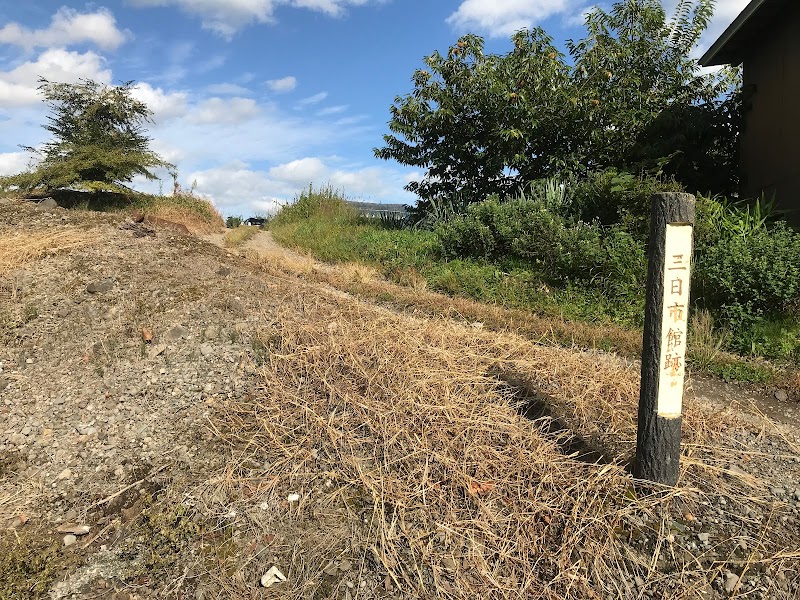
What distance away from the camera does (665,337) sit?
250 centimetres

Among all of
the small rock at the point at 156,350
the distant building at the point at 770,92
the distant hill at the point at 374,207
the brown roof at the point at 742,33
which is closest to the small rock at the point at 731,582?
the small rock at the point at 156,350

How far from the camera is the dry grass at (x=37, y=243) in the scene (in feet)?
20.0

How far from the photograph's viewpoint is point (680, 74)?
32.7ft

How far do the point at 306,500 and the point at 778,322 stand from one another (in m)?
4.83

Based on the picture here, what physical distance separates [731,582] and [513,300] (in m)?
4.67

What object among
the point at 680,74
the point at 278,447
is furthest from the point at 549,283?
the point at 680,74

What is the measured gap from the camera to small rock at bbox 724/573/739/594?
2.22 metres

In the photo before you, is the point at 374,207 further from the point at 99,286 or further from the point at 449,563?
the point at 449,563

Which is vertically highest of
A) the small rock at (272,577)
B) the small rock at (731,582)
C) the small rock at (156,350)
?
the small rock at (156,350)

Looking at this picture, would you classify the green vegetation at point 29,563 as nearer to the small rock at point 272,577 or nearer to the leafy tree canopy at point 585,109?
the small rock at point 272,577

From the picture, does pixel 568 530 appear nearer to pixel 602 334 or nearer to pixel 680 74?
pixel 602 334

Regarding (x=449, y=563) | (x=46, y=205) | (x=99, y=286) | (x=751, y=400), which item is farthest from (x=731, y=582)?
(x=46, y=205)

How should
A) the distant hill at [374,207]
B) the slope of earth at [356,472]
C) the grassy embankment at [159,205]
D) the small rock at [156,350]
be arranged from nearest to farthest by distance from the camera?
the slope of earth at [356,472], the small rock at [156,350], the grassy embankment at [159,205], the distant hill at [374,207]

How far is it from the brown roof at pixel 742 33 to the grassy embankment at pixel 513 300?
16.6ft
